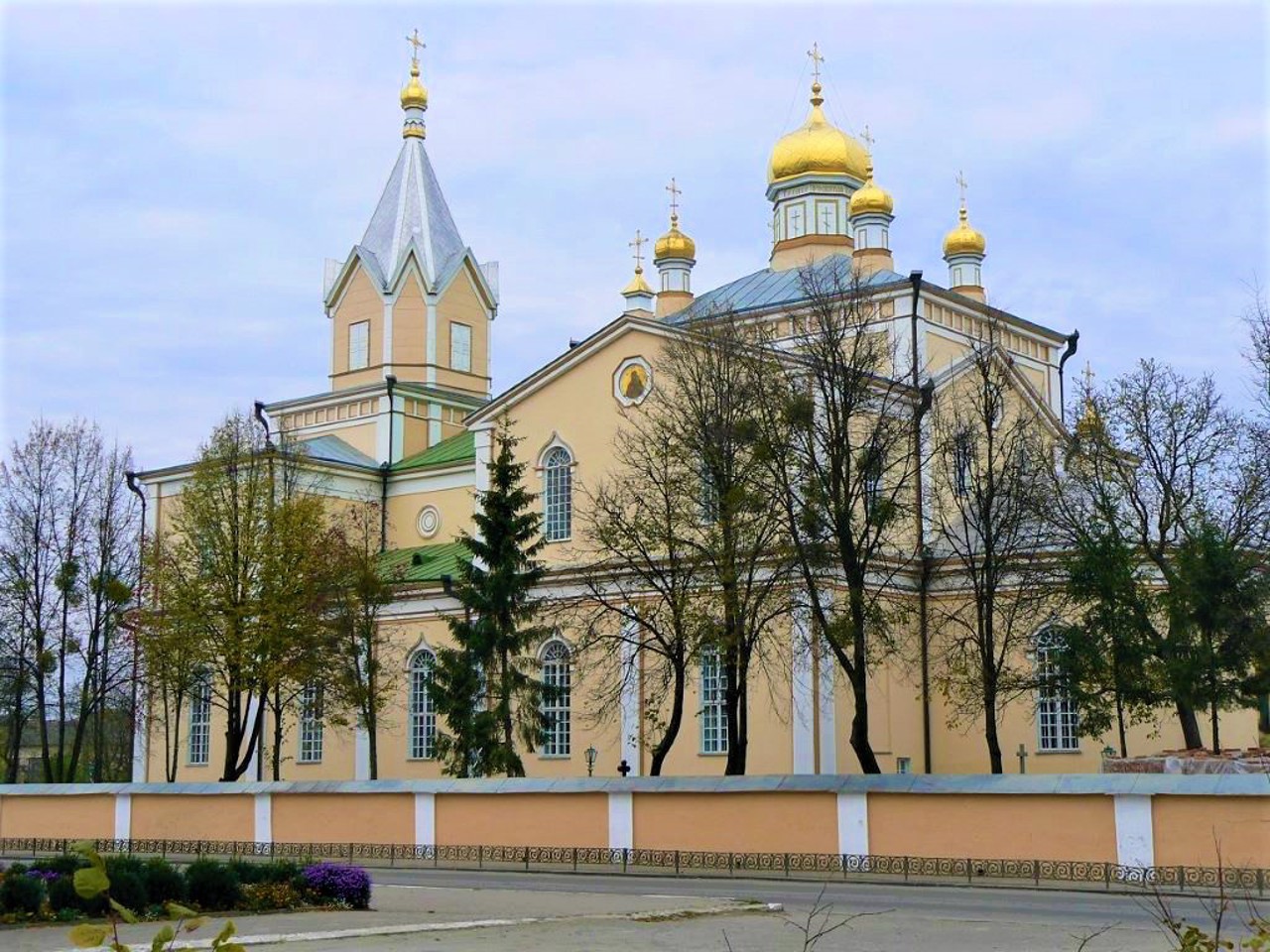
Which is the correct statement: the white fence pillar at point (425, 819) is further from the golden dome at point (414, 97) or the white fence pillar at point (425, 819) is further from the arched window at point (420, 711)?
the golden dome at point (414, 97)

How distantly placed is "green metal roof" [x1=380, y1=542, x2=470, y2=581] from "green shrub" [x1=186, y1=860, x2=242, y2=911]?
21.1 meters

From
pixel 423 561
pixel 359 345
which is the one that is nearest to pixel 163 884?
pixel 423 561

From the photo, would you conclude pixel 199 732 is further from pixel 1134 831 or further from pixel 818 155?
pixel 1134 831

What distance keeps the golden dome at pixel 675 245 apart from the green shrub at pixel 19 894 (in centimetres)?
3197

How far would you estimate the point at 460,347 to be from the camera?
43.6 metres

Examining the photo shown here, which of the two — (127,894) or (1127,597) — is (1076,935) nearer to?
(127,894)

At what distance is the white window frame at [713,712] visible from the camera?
30.9m

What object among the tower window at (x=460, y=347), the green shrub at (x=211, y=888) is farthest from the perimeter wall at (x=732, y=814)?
the tower window at (x=460, y=347)

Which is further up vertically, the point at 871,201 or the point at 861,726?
the point at 871,201

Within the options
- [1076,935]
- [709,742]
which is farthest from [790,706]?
[1076,935]

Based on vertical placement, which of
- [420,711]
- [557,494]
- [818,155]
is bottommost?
[420,711]

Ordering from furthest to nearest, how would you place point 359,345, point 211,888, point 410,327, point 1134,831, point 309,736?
1. point 359,345
2. point 410,327
3. point 309,736
4. point 1134,831
5. point 211,888

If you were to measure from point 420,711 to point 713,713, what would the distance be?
26.8 feet

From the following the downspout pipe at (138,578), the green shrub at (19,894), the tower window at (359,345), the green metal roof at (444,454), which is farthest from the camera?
the tower window at (359,345)
